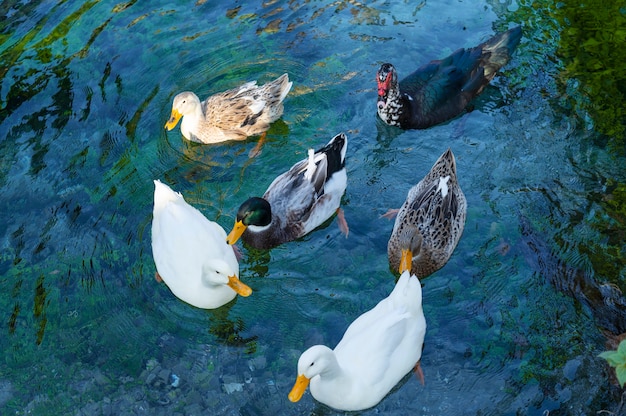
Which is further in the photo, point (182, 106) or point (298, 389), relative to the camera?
point (182, 106)

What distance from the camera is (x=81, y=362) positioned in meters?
5.29

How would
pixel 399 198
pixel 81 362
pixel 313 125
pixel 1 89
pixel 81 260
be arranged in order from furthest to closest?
pixel 1 89
pixel 313 125
pixel 399 198
pixel 81 260
pixel 81 362

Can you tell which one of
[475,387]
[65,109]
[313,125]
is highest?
[65,109]

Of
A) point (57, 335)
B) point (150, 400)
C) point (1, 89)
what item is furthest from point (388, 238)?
point (1, 89)

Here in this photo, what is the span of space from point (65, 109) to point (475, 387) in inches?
197

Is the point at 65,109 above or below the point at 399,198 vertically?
above

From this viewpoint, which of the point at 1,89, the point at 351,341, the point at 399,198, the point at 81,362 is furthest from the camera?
the point at 1,89

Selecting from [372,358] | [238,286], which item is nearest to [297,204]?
[238,286]

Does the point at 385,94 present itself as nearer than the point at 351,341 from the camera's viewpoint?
No

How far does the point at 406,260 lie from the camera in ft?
17.9

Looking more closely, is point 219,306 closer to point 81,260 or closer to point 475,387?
point 81,260

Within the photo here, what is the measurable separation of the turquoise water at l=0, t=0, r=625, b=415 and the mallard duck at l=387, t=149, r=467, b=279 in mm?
175

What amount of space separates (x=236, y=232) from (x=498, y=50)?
3.57 meters

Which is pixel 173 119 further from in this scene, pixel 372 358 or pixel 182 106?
pixel 372 358
